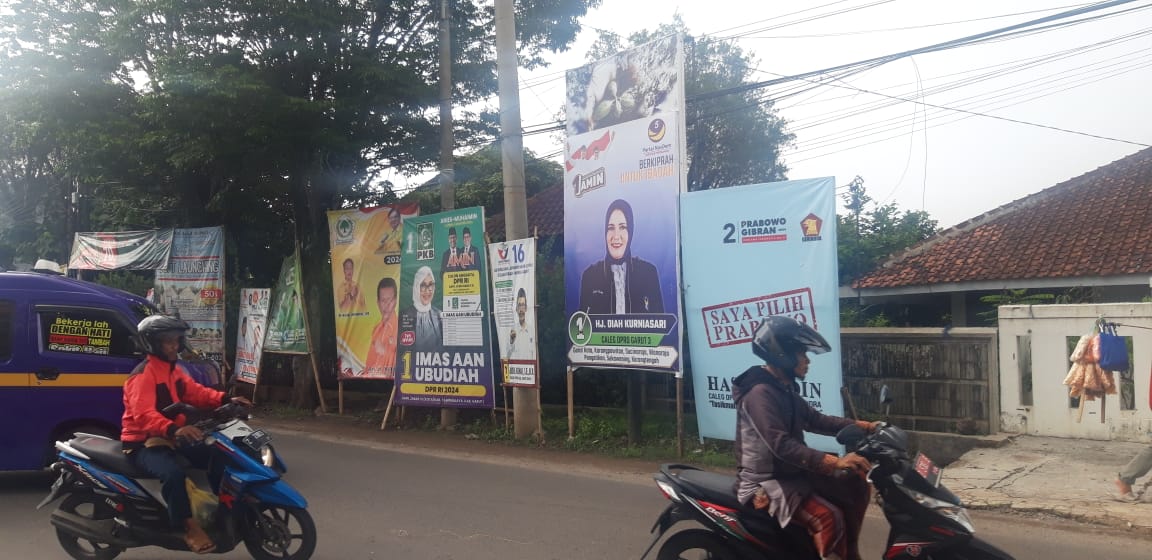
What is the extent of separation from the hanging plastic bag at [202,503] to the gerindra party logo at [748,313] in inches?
220

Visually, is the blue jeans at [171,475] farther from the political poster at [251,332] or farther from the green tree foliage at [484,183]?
the green tree foliage at [484,183]

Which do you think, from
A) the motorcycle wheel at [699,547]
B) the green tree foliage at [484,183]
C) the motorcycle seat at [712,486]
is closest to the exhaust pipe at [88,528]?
the motorcycle wheel at [699,547]

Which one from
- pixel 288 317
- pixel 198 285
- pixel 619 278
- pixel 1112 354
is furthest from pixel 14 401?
pixel 1112 354

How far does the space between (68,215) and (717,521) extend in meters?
24.6

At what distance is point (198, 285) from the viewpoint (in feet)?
52.6

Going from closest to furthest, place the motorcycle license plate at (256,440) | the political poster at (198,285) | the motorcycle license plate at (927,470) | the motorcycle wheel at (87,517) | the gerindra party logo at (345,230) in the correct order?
the motorcycle license plate at (927,470), the motorcycle license plate at (256,440), the motorcycle wheel at (87,517), the gerindra party logo at (345,230), the political poster at (198,285)

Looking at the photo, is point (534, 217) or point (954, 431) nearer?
point (954, 431)

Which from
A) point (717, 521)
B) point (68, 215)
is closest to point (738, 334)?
point (717, 521)

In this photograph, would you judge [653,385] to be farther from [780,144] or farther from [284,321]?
[780,144]

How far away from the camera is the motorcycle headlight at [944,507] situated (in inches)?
145

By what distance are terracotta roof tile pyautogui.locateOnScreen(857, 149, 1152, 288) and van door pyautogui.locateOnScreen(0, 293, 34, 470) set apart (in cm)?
1351

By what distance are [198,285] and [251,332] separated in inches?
71.5

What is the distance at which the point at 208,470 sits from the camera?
5.48m

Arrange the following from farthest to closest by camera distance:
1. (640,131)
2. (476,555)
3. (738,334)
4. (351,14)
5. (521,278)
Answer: (351,14), (521,278), (640,131), (738,334), (476,555)
